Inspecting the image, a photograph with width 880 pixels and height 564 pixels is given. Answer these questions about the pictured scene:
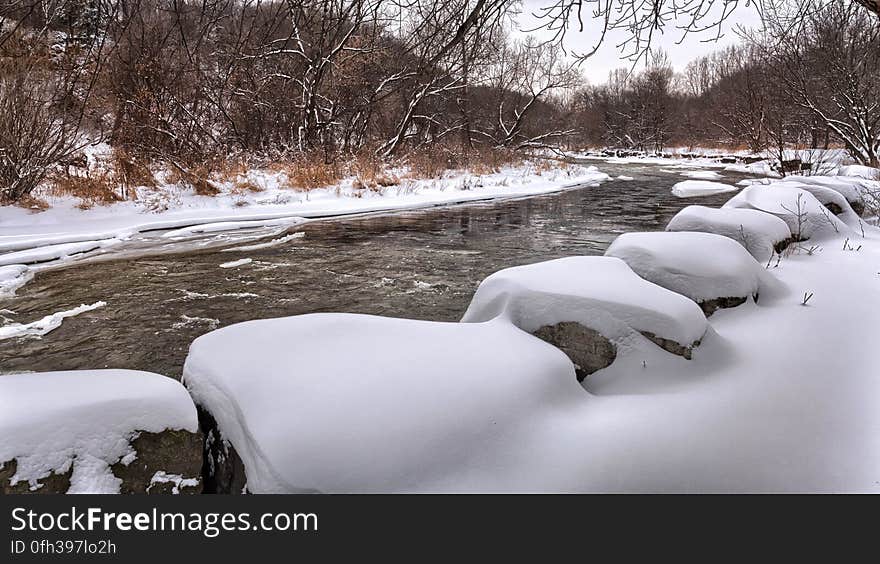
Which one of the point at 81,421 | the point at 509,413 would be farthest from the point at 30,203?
the point at 509,413

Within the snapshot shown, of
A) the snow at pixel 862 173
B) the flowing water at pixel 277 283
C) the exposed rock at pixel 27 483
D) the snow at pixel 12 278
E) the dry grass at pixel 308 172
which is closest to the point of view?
the exposed rock at pixel 27 483

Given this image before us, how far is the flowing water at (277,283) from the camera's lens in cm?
334

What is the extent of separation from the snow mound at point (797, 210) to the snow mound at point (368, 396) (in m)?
4.45

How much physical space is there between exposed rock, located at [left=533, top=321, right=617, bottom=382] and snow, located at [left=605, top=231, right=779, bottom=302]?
102cm

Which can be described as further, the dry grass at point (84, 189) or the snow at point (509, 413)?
the dry grass at point (84, 189)

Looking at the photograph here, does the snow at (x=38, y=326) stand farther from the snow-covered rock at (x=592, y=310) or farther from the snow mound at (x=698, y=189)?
the snow mound at (x=698, y=189)

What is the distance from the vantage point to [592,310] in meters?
2.33

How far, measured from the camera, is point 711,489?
1530mm

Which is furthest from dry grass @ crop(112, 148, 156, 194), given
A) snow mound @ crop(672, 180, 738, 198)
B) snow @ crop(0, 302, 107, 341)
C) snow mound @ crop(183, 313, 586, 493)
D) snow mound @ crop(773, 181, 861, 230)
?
snow mound @ crop(672, 180, 738, 198)

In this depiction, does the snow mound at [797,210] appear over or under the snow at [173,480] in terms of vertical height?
over

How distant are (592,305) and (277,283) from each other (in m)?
3.24

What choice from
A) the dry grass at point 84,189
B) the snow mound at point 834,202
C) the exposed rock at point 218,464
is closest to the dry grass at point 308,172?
the dry grass at point 84,189

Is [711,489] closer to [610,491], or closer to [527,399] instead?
[610,491]

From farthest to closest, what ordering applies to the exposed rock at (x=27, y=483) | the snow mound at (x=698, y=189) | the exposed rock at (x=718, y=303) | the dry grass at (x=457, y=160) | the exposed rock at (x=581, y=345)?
the dry grass at (x=457, y=160) < the snow mound at (x=698, y=189) < the exposed rock at (x=718, y=303) < the exposed rock at (x=581, y=345) < the exposed rock at (x=27, y=483)
